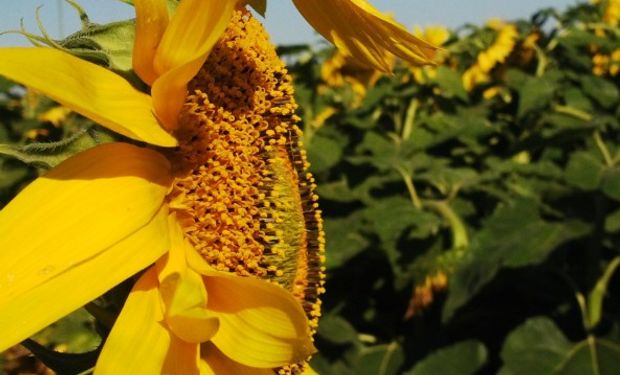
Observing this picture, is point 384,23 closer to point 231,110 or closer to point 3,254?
point 231,110

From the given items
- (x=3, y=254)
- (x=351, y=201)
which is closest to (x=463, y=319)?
(x=351, y=201)

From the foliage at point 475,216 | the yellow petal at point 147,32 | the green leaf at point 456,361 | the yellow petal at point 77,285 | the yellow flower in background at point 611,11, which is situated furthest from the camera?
the yellow flower in background at point 611,11

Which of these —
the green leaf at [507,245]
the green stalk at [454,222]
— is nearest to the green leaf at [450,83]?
the green stalk at [454,222]

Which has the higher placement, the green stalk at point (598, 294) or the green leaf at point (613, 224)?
the green leaf at point (613, 224)

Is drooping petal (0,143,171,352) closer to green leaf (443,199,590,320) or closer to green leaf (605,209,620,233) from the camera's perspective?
green leaf (443,199,590,320)

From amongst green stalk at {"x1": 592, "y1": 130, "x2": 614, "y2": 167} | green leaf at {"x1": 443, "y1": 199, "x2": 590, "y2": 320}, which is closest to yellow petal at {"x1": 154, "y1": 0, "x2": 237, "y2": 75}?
green leaf at {"x1": 443, "y1": 199, "x2": 590, "y2": 320}

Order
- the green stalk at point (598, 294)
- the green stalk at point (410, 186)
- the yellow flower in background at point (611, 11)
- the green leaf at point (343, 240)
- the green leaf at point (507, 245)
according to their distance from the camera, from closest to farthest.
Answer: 1. the green leaf at point (507, 245)
2. the green stalk at point (598, 294)
3. the green leaf at point (343, 240)
4. the green stalk at point (410, 186)
5. the yellow flower in background at point (611, 11)

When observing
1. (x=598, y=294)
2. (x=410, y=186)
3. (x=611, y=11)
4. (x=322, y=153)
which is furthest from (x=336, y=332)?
(x=611, y=11)

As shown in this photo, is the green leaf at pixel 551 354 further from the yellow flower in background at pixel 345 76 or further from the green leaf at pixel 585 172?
the yellow flower in background at pixel 345 76
